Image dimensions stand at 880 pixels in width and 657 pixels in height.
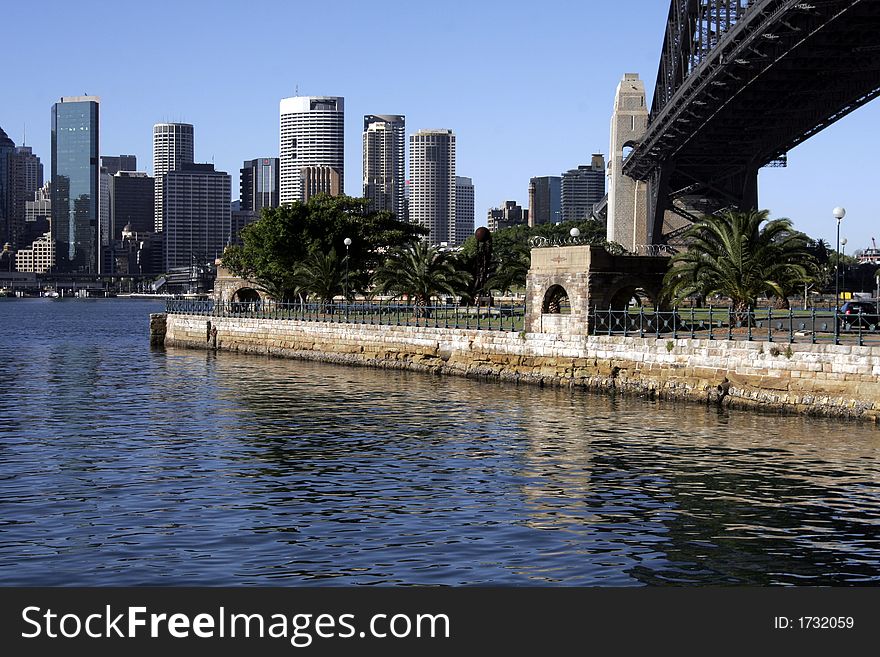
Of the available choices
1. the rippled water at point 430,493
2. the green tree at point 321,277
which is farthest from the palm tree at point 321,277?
the rippled water at point 430,493

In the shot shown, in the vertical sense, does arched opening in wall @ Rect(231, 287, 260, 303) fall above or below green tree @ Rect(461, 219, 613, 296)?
below

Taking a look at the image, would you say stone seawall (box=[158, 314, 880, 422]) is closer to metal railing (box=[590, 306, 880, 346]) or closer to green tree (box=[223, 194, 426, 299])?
metal railing (box=[590, 306, 880, 346])

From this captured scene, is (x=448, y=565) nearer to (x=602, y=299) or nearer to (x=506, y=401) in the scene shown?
(x=506, y=401)

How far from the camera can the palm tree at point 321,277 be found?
80.1 meters

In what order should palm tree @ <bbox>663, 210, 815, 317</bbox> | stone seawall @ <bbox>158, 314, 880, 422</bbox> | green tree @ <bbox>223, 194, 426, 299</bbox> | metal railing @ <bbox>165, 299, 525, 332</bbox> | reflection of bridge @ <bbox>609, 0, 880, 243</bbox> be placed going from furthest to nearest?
green tree @ <bbox>223, 194, 426, 299</bbox>
metal railing @ <bbox>165, 299, 525, 332</bbox>
reflection of bridge @ <bbox>609, 0, 880, 243</bbox>
palm tree @ <bbox>663, 210, 815, 317</bbox>
stone seawall @ <bbox>158, 314, 880, 422</bbox>

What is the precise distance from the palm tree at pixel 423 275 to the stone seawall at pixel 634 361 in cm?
725

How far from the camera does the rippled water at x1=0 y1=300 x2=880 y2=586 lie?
16766mm

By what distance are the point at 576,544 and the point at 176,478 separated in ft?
29.8

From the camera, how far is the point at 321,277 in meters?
80.1

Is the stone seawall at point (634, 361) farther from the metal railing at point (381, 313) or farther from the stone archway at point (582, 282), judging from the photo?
the metal railing at point (381, 313)

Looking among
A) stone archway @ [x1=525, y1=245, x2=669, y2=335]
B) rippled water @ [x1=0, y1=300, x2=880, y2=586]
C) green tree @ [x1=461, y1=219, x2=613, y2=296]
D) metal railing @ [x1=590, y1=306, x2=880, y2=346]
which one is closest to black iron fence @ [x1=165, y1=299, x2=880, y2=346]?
metal railing @ [x1=590, y1=306, x2=880, y2=346]

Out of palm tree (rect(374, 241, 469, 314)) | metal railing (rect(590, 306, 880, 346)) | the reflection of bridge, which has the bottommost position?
metal railing (rect(590, 306, 880, 346))

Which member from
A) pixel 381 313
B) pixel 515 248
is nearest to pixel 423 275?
pixel 381 313

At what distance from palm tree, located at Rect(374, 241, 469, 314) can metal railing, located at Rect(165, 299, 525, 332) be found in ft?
3.41
